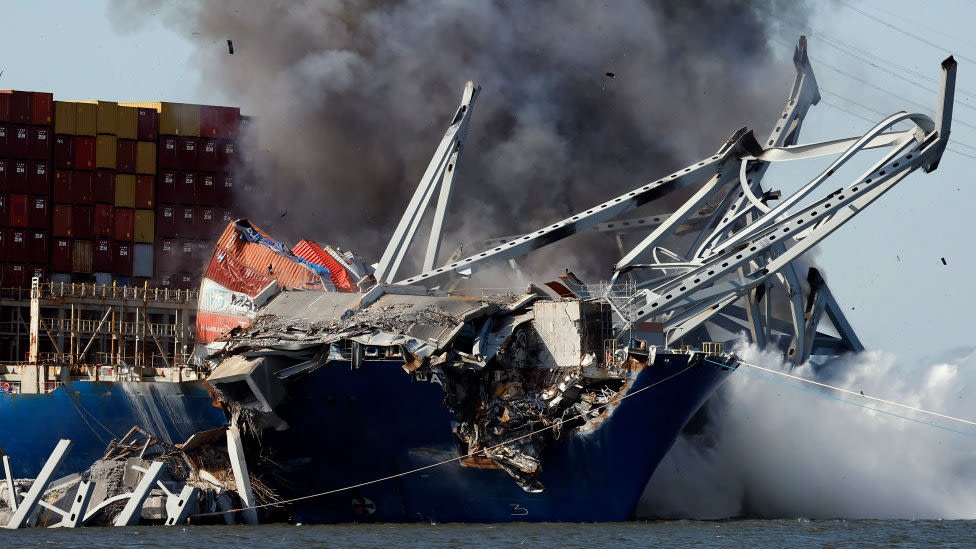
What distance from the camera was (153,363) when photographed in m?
85.5

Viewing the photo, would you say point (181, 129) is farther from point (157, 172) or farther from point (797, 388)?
point (797, 388)

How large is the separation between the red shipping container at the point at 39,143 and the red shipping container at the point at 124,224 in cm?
429

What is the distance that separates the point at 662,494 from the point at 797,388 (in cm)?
687

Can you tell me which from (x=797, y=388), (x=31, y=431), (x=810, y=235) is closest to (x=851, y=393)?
(x=797, y=388)

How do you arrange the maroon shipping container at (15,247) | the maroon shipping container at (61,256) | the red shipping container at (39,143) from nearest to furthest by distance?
the maroon shipping container at (15,247) → the maroon shipping container at (61,256) → the red shipping container at (39,143)

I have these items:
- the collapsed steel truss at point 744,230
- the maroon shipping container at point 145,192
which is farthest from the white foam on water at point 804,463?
the maroon shipping container at point 145,192

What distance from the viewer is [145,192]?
289 feet

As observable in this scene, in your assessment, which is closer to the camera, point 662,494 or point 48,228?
point 662,494

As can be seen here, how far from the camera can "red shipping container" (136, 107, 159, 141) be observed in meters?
88.3

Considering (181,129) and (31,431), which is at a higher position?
(181,129)

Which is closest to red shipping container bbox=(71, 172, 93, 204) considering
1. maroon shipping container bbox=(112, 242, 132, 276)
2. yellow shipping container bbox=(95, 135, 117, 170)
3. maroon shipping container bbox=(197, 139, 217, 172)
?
yellow shipping container bbox=(95, 135, 117, 170)

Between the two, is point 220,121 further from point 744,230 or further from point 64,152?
point 744,230

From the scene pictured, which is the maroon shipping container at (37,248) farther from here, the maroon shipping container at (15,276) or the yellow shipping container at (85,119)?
the yellow shipping container at (85,119)

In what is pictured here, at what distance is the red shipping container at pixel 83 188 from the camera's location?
86.9 m
